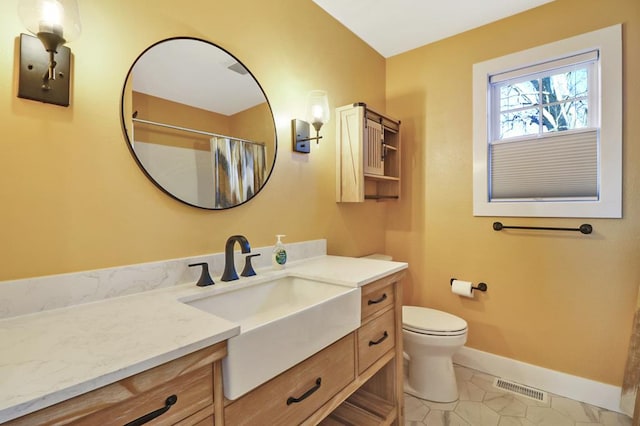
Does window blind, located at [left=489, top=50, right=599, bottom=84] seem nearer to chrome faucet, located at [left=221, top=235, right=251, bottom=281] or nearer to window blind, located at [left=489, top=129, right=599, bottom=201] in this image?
window blind, located at [left=489, top=129, right=599, bottom=201]

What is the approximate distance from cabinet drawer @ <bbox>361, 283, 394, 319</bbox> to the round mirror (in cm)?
72

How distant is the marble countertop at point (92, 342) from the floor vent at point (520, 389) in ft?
6.73

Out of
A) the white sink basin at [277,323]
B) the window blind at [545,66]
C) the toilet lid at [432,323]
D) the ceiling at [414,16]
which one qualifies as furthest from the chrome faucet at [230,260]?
the window blind at [545,66]

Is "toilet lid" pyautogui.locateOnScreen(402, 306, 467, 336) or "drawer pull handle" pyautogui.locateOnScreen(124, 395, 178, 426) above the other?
"drawer pull handle" pyautogui.locateOnScreen(124, 395, 178, 426)

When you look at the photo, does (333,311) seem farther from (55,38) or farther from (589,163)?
(589,163)

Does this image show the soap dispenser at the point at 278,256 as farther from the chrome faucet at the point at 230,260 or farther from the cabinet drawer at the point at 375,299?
the cabinet drawer at the point at 375,299

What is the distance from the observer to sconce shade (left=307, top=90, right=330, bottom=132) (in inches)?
67.9

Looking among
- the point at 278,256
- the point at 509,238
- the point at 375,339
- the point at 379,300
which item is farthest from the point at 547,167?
the point at 278,256

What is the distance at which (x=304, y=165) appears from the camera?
183cm

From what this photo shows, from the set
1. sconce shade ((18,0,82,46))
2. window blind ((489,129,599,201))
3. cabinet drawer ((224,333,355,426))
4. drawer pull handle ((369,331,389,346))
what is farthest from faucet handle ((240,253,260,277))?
window blind ((489,129,599,201))

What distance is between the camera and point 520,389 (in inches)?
79.0

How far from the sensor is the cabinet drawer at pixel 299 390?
836 millimetres

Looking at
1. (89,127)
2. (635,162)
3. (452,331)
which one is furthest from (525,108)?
(89,127)

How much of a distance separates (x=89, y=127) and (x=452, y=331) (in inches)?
79.2
